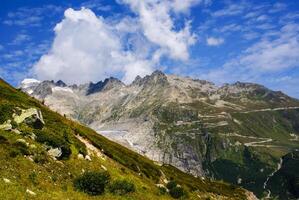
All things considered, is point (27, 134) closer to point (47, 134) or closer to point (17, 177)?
point (47, 134)

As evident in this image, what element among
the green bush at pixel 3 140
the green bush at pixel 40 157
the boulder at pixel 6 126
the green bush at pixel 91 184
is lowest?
the green bush at pixel 91 184

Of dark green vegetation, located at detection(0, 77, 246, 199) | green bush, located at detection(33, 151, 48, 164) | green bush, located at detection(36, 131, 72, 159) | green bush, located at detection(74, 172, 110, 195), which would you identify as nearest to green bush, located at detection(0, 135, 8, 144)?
dark green vegetation, located at detection(0, 77, 246, 199)

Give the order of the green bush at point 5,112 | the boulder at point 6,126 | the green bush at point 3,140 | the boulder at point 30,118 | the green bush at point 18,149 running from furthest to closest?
the boulder at point 30,118 → the green bush at point 5,112 → the boulder at point 6,126 → the green bush at point 3,140 → the green bush at point 18,149

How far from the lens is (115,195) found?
3155 centimetres

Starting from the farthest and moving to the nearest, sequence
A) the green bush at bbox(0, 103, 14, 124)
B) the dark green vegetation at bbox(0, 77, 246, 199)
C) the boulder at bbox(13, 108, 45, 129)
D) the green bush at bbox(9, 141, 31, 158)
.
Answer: the boulder at bbox(13, 108, 45, 129) < the green bush at bbox(0, 103, 14, 124) < the green bush at bbox(9, 141, 31, 158) < the dark green vegetation at bbox(0, 77, 246, 199)

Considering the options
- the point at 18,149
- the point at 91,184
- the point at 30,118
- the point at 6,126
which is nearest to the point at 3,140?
the point at 18,149

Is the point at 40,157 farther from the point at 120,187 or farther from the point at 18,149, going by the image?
the point at 120,187

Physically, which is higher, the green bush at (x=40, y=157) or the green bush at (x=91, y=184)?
the green bush at (x=40, y=157)

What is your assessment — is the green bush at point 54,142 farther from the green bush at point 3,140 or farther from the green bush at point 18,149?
the green bush at point 3,140

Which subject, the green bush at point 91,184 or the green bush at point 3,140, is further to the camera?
the green bush at point 3,140

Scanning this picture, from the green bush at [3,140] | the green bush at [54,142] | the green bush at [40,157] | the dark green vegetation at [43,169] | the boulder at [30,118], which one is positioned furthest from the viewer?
the boulder at [30,118]

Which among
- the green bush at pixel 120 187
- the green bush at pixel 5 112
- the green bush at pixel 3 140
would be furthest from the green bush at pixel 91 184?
the green bush at pixel 5 112

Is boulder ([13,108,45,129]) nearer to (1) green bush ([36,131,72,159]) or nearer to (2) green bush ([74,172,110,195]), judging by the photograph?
(1) green bush ([36,131,72,159])

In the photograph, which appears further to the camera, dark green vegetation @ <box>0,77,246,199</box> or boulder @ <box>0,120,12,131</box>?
boulder @ <box>0,120,12,131</box>
